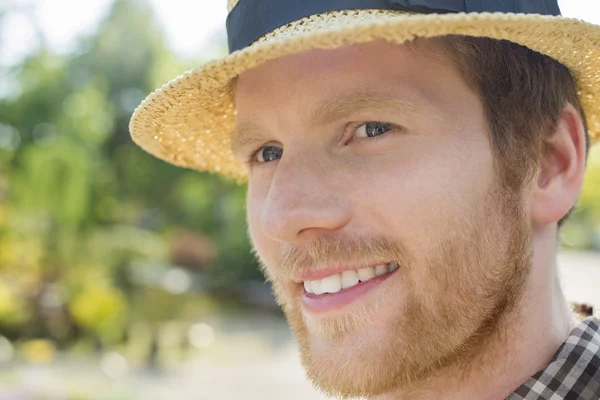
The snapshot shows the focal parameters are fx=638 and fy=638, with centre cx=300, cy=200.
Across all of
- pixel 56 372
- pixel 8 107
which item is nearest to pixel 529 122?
pixel 56 372

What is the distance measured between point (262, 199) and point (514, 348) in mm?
650

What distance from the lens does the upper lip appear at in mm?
1250

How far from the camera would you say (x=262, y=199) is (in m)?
1.53

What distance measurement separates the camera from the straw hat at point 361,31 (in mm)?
1048

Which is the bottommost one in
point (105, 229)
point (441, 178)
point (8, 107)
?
point (441, 178)

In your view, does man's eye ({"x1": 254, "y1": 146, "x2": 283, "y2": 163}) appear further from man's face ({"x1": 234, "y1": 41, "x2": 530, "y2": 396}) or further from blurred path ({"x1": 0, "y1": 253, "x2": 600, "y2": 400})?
blurred path ({"x1": 0, "y1": 253, "x2": 600, "y2": 400})

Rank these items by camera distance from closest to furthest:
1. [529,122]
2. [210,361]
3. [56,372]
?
[529,122]
[56,372]
[210,361]

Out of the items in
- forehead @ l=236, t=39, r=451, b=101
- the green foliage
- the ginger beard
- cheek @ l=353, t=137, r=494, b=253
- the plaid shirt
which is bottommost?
the plaid shirt

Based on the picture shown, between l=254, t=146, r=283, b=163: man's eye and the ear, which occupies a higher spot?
l=254, t=146, r=283, b=163: man's eye

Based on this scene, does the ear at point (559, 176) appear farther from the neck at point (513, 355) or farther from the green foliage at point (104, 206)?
the green foliage at point (104, 206)

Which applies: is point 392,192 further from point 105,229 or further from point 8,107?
point 8,107

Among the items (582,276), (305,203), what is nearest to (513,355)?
(305,203)

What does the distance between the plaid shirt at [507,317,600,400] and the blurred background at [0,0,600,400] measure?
411 cm

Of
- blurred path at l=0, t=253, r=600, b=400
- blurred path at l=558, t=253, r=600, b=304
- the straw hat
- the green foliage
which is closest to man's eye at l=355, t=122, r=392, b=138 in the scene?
the straw hat
